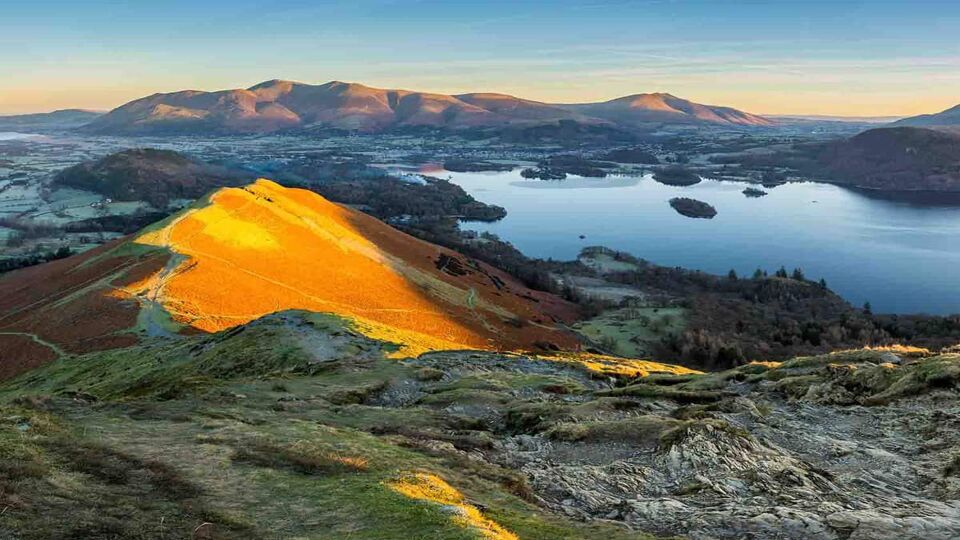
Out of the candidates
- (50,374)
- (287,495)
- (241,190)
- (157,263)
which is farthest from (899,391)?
(241,190)

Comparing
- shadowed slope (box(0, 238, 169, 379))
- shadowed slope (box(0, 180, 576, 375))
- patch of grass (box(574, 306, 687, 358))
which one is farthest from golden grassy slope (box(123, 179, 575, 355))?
patch of grass (box(574, 306, 687, 358))

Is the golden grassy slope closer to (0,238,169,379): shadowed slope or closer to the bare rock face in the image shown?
(0,238,169,379): shadowed slope

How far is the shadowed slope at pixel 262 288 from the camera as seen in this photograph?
2992 inches

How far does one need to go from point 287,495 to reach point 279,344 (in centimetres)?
3699

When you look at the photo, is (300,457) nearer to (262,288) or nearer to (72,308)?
(262,288)

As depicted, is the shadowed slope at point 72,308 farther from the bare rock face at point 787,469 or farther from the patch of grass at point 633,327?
the patch of grass at point 633,327

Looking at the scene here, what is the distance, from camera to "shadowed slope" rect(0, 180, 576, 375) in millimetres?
76000

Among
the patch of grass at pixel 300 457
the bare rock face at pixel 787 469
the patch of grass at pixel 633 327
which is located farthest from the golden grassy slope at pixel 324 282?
the bare rock face at pixel 787 469

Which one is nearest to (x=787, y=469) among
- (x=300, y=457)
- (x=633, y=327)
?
(x=300, y=457)

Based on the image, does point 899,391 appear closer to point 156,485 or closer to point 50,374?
point 156,485

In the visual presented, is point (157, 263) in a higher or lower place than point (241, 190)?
lower

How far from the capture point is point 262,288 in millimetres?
90500

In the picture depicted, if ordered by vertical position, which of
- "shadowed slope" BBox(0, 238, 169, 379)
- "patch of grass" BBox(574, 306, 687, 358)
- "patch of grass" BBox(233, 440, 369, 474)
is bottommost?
"patch of grass" BBox(574, 306, 687, 358)

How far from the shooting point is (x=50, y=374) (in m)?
62.4
